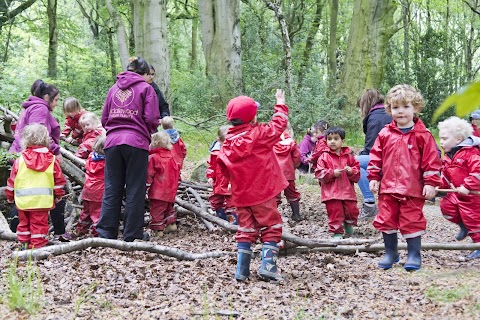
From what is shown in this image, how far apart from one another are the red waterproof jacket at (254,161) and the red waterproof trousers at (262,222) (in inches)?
2.5

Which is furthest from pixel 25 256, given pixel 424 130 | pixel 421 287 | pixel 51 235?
pixel 424 130

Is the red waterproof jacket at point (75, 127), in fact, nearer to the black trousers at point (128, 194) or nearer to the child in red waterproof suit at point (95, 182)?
the child in red waterproof suit at point (95, 182)

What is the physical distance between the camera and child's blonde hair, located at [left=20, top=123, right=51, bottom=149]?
6125 mm

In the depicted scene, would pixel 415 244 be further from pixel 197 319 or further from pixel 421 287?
pixel 197 319

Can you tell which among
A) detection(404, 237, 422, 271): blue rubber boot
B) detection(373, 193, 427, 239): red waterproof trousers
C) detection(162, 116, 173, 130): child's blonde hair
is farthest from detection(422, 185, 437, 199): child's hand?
→ detection(162, 116, 173, 130): child's blonde hair

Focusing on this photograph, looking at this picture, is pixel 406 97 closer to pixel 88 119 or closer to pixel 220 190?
pixel 220 190

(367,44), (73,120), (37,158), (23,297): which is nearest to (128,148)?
(37,158)

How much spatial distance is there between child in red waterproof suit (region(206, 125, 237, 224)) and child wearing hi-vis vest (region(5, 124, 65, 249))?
2.48 m

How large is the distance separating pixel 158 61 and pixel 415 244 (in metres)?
9.07

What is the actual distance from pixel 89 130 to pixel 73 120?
659 millimetres

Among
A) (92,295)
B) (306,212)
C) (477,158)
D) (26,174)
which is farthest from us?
(306,212)

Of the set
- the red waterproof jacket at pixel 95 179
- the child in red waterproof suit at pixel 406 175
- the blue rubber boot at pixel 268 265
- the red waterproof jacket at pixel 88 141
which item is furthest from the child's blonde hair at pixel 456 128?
the red waterproof jacket at pixel 88 141

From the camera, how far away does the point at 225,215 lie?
817 cm

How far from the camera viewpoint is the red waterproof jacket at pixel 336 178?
6898 millimetres
